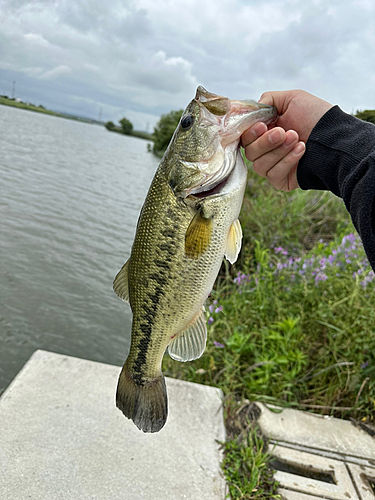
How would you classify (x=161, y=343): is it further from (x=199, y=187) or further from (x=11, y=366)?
(x=11, y=366)

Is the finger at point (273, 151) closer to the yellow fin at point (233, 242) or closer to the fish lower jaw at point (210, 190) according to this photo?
the fish lower jaw at point (210, 190)

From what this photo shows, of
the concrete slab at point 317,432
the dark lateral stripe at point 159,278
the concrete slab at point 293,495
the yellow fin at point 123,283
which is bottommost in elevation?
the concrete slab at point 293,495

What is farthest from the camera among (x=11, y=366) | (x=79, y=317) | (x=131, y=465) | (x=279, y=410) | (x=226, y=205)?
(x=79, y=317)

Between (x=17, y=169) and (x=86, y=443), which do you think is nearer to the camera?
(x=86, y=443)

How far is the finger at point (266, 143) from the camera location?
1.83 metres

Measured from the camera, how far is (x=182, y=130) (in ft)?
6.10

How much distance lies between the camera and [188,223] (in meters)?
1.74

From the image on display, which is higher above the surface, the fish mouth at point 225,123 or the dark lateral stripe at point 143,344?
the fish mouth at point 225,123

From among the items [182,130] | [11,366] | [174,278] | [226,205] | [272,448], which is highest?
[182,130]

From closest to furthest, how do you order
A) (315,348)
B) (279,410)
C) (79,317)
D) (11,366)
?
(279,410)
(315,348)
(11,366)
(79,317)

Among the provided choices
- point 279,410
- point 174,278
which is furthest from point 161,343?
point 279,410

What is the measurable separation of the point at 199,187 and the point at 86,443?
2326 mm

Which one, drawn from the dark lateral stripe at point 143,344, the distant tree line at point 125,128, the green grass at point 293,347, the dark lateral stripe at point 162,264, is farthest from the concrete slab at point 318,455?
the distant tree line at point 125,128

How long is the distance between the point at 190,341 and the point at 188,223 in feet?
2.03
